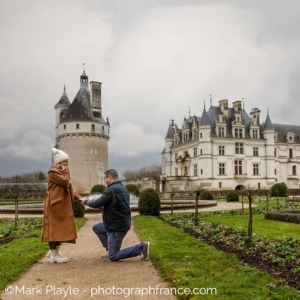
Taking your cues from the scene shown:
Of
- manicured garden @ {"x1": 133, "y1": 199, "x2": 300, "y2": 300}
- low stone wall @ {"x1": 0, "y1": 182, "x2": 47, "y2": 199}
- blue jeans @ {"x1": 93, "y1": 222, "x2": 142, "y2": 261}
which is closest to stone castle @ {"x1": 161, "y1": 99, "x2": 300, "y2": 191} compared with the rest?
low stone wall @ {"x1": 0, "y1": 182, "x2": 47, "y2": 199}

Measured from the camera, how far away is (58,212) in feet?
22.4

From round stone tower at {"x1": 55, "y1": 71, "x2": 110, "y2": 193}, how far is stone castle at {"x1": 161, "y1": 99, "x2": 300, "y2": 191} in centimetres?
905

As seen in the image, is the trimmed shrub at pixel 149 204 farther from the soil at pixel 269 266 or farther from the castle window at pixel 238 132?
the castle window at pixel 238 132

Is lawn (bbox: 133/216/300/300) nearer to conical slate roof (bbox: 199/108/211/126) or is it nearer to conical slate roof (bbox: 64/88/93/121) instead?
conical slate roof (bbox: 199/108/211/126)

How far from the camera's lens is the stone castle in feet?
155

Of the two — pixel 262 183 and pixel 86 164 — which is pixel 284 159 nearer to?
pixel 262 183

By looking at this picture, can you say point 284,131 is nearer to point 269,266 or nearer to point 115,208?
point 269,266

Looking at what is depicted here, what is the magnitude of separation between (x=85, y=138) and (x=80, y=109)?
3.92 m

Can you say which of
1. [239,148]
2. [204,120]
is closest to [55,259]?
[204,120]

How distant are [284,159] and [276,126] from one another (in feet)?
18.7

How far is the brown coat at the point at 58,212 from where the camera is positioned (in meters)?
6.73

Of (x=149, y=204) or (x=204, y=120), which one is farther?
(x=204, y=120)

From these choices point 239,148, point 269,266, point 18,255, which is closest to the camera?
point 269,266

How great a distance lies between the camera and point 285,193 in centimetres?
3556
